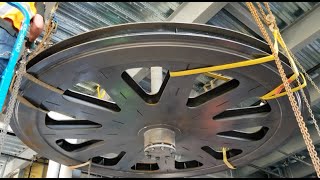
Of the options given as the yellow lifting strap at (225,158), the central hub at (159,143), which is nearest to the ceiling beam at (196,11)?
the central hub at (159,143)

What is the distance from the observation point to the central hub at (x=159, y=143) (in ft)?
9.37

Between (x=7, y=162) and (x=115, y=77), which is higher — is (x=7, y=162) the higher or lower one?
the higher one

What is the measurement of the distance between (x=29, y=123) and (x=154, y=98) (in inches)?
44.0

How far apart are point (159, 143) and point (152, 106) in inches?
16.3

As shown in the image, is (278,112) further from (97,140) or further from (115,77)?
(97,140)

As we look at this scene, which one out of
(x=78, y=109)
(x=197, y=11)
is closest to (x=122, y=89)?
(x=78, y=109)

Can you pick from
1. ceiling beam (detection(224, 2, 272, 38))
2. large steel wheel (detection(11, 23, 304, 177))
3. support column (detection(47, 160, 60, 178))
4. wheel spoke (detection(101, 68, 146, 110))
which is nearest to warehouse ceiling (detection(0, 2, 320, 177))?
ceiling beam (detection(224, 2, 272, 38))

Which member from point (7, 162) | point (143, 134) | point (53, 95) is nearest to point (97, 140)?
point (143, 134)

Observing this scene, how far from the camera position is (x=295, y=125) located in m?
2.91

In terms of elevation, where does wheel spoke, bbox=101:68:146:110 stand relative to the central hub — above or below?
above

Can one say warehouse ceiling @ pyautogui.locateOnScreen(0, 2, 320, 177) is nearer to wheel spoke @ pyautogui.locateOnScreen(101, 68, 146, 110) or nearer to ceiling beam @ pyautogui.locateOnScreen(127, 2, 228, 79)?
ceiling beam @ pyautogui.locateOnScreen(127, 2, 228, 79)

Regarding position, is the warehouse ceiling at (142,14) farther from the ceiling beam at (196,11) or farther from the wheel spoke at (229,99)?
the wheel spoke at (229,99)

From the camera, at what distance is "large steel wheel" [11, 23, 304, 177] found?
6.89ft

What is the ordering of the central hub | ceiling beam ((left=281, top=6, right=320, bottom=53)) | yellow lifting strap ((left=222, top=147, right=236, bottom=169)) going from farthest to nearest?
yellow lifting strap ((left=222, top=147, right=236, bottom=169)) < ceiling beam ((left=281, top=6, right=320, bottom=53)) < the central hub
